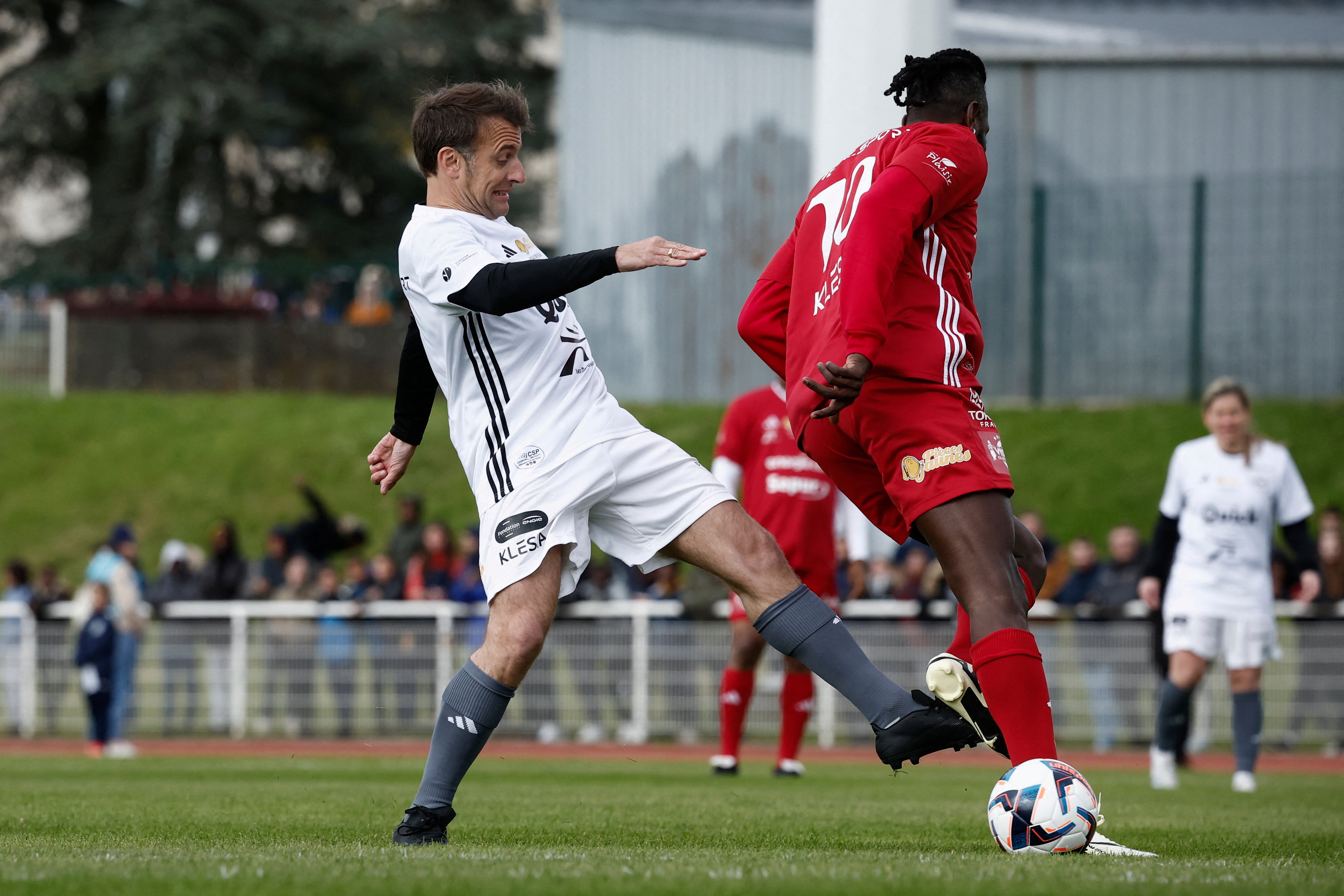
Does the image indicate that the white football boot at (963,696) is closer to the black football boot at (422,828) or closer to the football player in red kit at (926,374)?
the football player in red kit at (926,374)

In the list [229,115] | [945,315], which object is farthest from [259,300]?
[945,315]

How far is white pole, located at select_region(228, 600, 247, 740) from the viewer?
1498cm

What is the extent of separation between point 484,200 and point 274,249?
89.6ft

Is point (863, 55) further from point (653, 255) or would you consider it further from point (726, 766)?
point (653, 255)

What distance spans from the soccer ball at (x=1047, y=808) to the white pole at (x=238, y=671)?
11654 mm

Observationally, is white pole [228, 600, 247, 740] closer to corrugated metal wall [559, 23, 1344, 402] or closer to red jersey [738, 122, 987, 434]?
corrugated metal wall [559, 23, 1344, 402]

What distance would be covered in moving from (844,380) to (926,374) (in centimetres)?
36

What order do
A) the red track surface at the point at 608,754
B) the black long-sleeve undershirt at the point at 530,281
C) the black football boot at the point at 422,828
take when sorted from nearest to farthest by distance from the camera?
the black long-sleeve undershirt at the point at 530,281
the black football boot at the point at 422,828
the red track surface at the point at 608,754

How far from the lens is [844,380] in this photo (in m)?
4.52

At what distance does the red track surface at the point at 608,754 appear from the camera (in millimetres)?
12203

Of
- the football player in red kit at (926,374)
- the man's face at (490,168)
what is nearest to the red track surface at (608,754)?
Answer: the football player in red kit at (926,374)

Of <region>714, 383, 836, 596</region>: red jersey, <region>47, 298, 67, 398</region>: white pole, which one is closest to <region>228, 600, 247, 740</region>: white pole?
<region>714, 383, 836, 596</region>: red jersey

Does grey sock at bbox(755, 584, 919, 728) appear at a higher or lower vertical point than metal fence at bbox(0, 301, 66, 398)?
lower

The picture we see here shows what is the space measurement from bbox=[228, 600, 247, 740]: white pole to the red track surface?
0.73 feet
